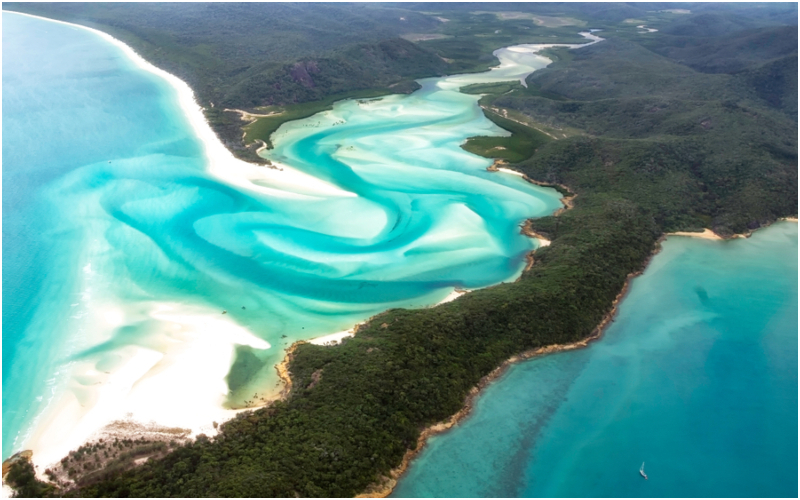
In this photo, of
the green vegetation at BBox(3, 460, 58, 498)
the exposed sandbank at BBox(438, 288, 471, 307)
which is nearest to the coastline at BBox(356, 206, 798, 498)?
the exposed sandbank at BBox(438, 288, 471, 307)

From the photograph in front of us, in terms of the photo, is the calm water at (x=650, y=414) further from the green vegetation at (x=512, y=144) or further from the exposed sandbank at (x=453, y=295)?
the green vegetation at (x=512, y=144)

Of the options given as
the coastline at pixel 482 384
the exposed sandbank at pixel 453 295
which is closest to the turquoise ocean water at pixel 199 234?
the exposed sandbank at pixel 453 295

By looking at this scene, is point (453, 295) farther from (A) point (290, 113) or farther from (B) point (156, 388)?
(A) point (290, 113)

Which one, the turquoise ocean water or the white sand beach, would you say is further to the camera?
the turquoise ocean water

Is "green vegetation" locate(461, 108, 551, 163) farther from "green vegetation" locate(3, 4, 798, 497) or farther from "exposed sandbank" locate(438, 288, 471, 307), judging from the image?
"exposed sandbank" locate(438, 288, 471, 307)

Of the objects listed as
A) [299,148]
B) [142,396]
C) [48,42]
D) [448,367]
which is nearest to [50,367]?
[142,396]

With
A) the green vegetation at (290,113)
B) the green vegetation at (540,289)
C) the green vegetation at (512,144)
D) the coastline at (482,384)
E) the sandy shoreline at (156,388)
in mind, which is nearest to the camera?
the green vegetation at (540,289)

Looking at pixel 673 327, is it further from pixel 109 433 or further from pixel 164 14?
pixel 164 14
